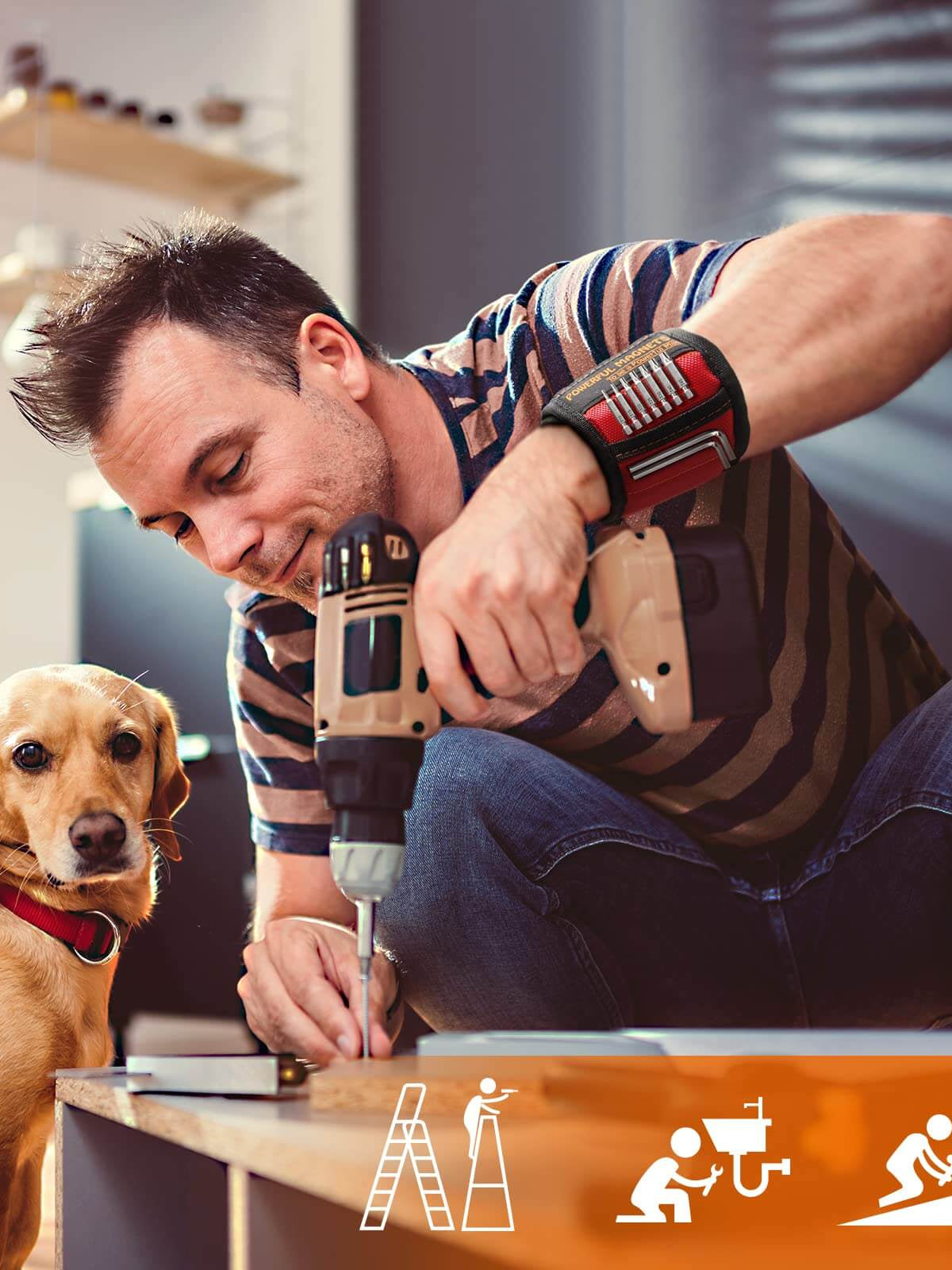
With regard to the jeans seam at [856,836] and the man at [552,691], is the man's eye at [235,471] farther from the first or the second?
the jeans seam at [856,836]

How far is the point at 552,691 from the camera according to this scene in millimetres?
1137

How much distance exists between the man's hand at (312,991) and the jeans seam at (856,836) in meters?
0.40

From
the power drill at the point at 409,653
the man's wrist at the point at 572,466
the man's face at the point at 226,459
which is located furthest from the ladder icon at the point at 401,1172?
the man's face at the point at 226,459

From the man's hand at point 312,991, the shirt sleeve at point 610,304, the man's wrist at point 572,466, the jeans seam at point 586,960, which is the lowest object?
the jeans seam at point 586,960

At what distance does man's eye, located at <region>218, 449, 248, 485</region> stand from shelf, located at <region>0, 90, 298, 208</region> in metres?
1.75

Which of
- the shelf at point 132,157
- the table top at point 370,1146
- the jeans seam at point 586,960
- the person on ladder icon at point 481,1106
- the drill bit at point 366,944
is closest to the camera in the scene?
the table top at point 370,1146

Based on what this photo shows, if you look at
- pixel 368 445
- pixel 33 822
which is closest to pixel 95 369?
pixel 368 445

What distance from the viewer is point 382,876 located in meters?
0.75

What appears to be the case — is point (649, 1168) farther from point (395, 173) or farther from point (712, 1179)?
point (395, 173)

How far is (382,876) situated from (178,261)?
2.03 ft

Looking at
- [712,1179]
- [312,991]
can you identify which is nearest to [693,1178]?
[712,1179]

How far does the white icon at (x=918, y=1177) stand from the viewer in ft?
2.11

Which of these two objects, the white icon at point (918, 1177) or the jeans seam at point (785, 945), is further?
the jeans seam at point (785, 945)

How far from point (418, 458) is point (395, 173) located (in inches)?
75.3
